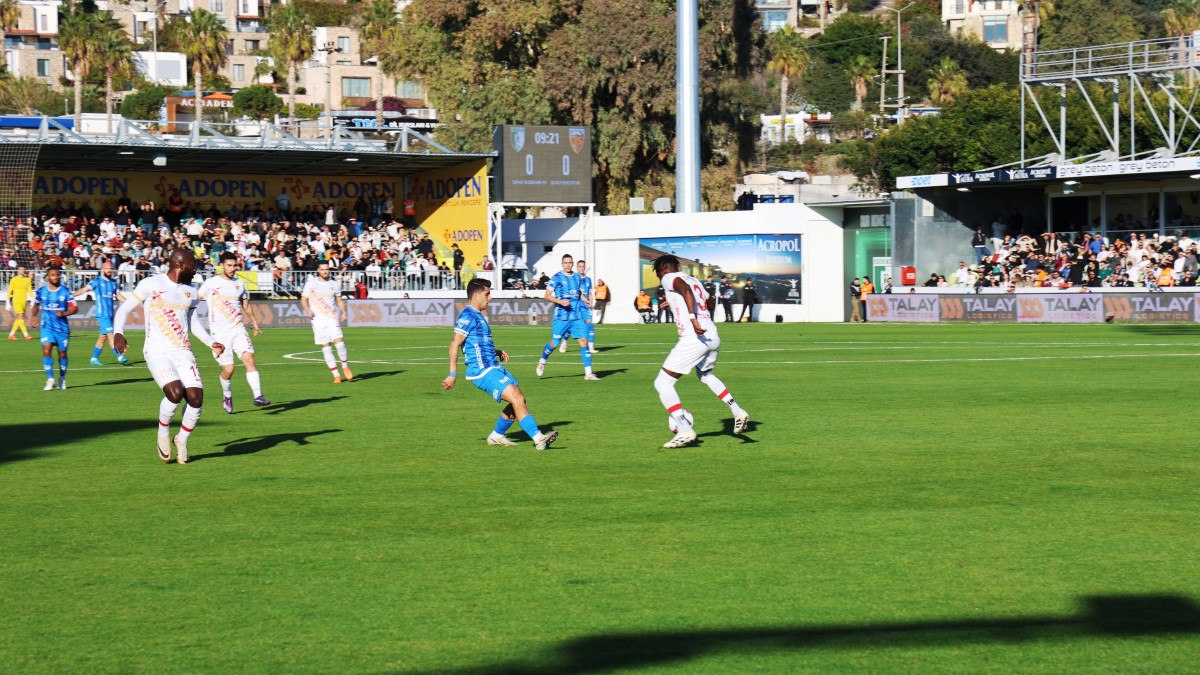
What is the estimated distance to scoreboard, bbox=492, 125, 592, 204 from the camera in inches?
2221

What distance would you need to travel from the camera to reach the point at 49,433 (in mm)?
16453

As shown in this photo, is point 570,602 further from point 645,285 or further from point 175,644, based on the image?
point 645,285

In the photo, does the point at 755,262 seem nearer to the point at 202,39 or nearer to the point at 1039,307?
the point at 1039,307

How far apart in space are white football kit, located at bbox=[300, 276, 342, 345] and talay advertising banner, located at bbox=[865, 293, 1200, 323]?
26842 mm

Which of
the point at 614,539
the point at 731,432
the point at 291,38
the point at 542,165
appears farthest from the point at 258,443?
the point at 291,38

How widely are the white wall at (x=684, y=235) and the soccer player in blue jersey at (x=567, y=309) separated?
2939 cm

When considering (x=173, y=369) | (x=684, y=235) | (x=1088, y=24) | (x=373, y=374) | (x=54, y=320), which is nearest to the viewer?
(x=173, y=369)

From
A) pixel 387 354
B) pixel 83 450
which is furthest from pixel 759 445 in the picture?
pixel 387 354

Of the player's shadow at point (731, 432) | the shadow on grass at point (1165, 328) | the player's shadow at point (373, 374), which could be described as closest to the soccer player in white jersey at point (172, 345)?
the player's shadow at point (731, 432)

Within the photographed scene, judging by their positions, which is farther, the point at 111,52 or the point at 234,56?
the point at 234,56

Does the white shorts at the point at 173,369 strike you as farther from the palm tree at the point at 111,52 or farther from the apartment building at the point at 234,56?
the apartment building at the point at 234,56

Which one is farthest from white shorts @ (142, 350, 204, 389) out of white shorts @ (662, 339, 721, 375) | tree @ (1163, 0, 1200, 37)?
tree @ (1163, 0, 1200, 37)

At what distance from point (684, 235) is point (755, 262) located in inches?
136

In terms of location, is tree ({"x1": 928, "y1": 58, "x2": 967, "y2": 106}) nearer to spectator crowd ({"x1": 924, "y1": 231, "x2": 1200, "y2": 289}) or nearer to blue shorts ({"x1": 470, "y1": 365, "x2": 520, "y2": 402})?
spectator crowd ({"x1": 924, "y1": 231, "x2": 1200, "y2": 289})
